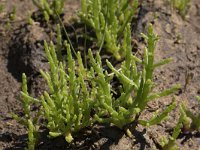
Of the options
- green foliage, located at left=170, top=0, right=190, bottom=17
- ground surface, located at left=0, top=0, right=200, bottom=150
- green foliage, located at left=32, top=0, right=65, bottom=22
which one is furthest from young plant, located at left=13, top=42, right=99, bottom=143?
→ green foliage, located at left=170, top=0, right=190, bottom=17

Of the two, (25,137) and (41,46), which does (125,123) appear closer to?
(25,137)

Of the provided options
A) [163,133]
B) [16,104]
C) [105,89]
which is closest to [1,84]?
[16,104]

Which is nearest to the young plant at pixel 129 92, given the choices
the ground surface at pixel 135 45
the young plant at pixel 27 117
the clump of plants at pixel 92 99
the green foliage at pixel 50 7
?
the clump of plants at pixel 92 99

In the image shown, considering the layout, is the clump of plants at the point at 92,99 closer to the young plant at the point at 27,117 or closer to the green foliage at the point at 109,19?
the young plant at the point at 27,117

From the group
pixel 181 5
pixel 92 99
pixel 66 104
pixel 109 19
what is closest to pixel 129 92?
pixel 92 99

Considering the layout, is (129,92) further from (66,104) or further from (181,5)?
(181,5)
